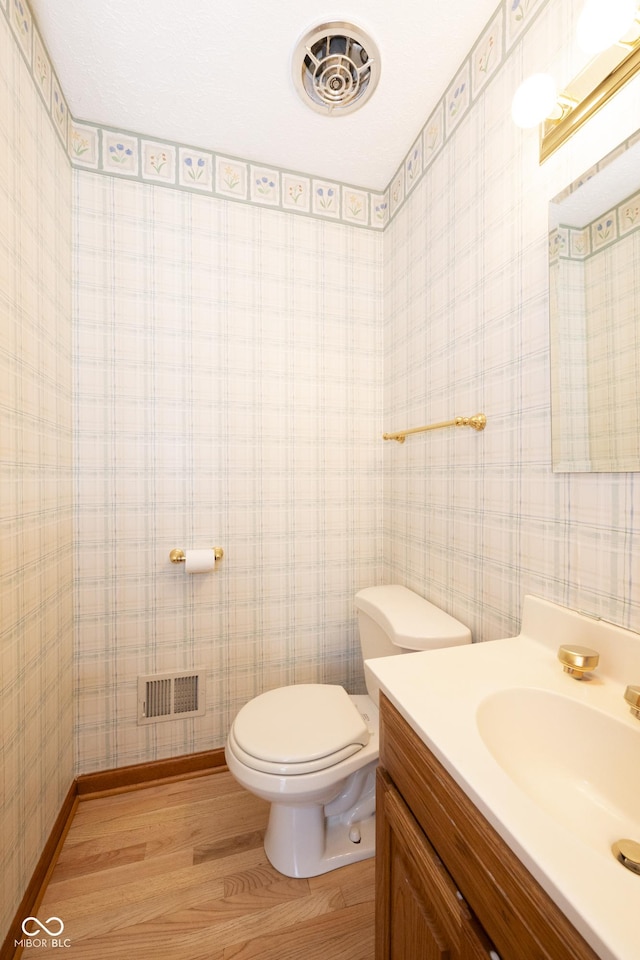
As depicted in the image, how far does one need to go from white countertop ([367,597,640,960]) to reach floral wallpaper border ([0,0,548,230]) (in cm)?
147

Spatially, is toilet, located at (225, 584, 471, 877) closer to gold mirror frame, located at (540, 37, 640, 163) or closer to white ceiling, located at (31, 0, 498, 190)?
gold mirror frame, located at (540, 37, 640, 163)

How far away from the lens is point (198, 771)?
5.17 ft

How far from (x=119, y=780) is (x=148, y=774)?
0.33 feet

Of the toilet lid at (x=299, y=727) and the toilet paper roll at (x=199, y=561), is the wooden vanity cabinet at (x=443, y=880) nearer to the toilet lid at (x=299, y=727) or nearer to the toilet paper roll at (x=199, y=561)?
the toilet lid at (x=299, y=727)

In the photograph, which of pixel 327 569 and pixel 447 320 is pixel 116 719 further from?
pixel 447 320

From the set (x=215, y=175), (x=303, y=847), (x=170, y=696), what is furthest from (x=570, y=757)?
(x=215, y=175)

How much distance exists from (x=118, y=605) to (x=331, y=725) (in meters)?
0.88

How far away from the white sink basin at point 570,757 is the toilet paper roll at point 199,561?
1.07 meters

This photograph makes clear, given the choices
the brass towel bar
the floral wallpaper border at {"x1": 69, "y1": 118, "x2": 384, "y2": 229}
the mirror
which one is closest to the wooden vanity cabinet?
the mirror

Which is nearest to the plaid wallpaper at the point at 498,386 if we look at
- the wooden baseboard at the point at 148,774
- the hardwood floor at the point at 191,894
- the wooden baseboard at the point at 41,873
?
the hardwood floor at the point at 191,894

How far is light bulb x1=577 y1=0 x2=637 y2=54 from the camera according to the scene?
698mm

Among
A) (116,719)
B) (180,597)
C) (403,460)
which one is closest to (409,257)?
(403,460)

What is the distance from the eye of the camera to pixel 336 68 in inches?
46.9

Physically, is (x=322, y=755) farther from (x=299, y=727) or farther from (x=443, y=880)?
(x=443, y=880)
